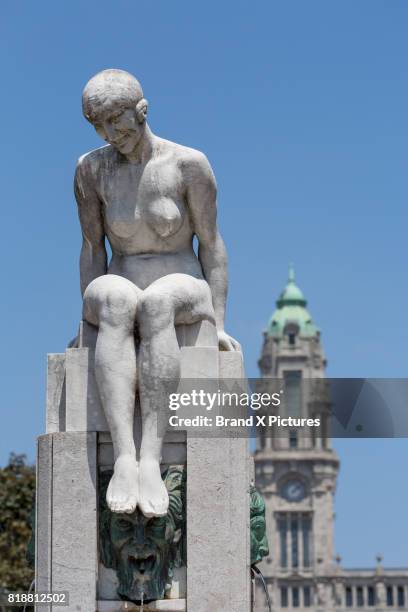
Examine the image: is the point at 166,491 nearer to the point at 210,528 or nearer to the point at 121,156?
the point at 210,528

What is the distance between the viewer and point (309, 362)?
185 meters

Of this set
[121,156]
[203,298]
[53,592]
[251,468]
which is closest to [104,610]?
[53,592]

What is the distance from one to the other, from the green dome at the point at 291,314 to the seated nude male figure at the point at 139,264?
172 m

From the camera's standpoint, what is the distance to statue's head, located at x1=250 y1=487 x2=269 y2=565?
1420 cm

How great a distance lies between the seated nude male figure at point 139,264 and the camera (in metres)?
13.4

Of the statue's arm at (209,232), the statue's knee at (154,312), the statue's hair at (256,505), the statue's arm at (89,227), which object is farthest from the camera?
the statue's hair at (256,505)

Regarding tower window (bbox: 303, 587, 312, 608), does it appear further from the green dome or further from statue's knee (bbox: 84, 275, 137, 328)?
statue's knee (bbox: 84, 275, 137, 328)

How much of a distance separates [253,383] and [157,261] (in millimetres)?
1728

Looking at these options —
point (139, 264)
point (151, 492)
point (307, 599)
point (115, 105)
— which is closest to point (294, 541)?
point (307, 599)

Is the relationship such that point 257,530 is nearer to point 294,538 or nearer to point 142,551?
point 142,551

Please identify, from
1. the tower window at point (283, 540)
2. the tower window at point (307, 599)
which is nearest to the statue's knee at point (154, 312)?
the tower window at point (307, 599)

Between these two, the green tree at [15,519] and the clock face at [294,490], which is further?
the clock face at [294,490]

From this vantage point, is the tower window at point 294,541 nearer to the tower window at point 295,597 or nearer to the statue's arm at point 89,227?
the tower window at point 295,597

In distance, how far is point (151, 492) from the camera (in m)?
13.3
